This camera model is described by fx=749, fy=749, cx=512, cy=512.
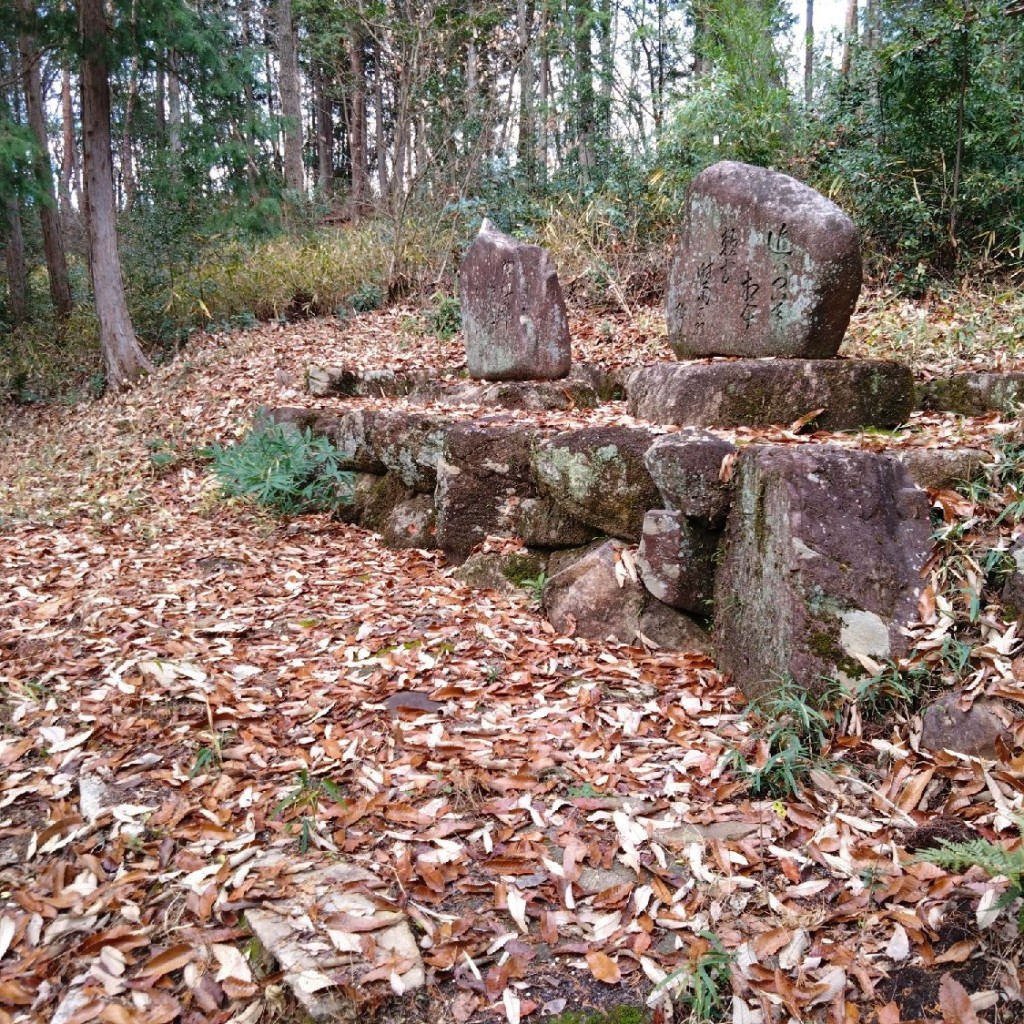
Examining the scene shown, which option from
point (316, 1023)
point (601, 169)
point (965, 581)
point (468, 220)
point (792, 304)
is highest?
point (601, 169)

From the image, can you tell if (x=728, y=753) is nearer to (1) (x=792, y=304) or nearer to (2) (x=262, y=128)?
(1) (x=792, y=304)

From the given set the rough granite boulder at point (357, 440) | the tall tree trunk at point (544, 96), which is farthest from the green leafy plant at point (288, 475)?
the tall tree trunk at point (544, 96)

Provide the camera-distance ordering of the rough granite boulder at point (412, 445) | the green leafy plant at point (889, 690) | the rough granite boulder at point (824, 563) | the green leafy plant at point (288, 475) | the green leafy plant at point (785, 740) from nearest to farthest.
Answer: the green leafy plant at point (785, 740)
the green leafy plant at point (889, 690)
the rough granite boulder at point (824, 563)
the rough granite boulder at point (412, 445)
the green leafy plant at point (288, 475)

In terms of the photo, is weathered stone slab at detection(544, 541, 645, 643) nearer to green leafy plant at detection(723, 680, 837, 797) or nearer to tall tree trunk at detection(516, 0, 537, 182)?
green leafy plant at detection(723, 680, 837, 797)

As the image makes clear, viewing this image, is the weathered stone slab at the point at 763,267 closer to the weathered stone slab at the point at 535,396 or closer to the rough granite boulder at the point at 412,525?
the weathered stone slab at the point at 535,396

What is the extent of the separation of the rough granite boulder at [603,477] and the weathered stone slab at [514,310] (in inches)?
82.0

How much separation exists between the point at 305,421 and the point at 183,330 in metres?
4.94

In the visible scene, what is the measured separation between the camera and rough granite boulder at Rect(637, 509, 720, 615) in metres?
3.35

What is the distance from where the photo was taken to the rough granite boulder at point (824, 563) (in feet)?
8.72

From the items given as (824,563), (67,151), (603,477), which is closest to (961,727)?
(824,563)

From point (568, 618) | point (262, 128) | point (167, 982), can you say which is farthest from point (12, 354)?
point (167, 982)

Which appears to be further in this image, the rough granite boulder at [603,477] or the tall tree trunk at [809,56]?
the tall tree trunk at [809,56]

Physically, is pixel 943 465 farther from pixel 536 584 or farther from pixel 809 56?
pixel 809 56

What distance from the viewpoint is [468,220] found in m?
10.2
